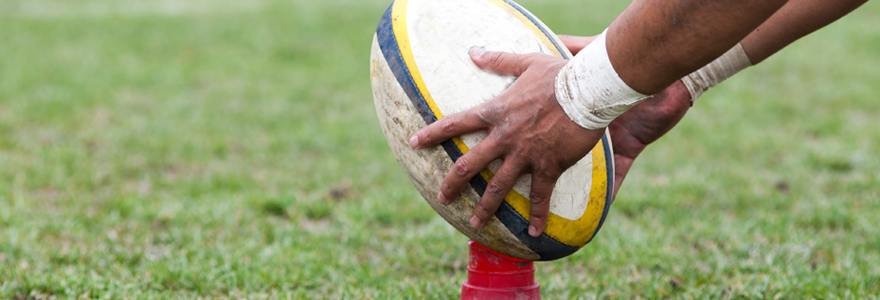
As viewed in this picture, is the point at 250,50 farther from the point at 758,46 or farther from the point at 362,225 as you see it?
the point at 758,46

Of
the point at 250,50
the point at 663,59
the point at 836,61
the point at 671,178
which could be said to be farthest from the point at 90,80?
the point at 836,61

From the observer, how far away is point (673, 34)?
1695mm

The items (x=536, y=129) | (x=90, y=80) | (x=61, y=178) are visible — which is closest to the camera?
(x=536, y=129)

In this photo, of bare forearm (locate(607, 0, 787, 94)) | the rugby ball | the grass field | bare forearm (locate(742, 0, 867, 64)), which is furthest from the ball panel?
bare forearm (locate(742, 0, 867, 64))

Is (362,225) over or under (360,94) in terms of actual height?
under

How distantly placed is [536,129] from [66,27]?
10.1 metres

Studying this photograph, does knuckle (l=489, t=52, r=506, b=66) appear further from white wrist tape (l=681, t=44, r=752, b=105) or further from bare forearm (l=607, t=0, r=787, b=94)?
white wrist tape (l=681, t=44, r=752, b=105)

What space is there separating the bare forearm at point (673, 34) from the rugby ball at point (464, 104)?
40 cm

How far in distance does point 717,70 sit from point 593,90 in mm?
891

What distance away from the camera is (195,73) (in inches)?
317

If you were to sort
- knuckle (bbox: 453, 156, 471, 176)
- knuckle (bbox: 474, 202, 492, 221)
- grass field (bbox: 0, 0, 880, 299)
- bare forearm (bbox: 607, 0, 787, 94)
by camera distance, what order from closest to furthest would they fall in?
bare forearm (bbox: 607, 0, 787, 94)
knuckle (bbox: 453, 156, 471, 176)
knuckle (bbox: 474, 202, 492, 221)
grass field (bbox: 0, 0, 880, 299)

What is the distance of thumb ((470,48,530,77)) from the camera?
6.75 ft

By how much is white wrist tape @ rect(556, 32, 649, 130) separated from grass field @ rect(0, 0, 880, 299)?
122 centimetres

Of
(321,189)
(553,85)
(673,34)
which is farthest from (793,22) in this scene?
(321,189)
